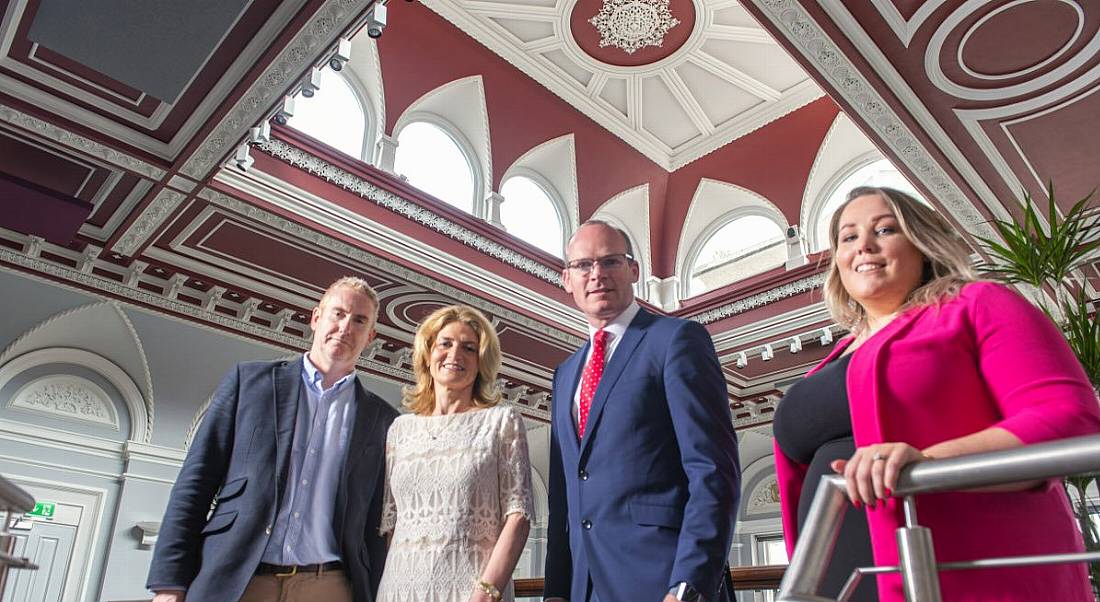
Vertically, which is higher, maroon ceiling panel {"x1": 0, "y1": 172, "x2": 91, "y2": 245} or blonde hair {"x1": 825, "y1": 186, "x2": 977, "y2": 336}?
maroon ceiling panel {"x1": 0, "y1": 172, "x2": 91, "y2": 245}

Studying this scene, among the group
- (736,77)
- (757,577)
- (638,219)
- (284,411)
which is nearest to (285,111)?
(284,411)

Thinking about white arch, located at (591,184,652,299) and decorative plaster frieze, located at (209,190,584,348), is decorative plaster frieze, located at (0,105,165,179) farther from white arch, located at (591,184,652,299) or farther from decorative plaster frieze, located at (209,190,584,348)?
white arch, located at (591,184,652,299)

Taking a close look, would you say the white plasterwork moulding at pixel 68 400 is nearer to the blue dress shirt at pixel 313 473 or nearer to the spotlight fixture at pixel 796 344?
the blue dress shirt at pixel 313 473

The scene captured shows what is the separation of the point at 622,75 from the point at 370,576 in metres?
7.83

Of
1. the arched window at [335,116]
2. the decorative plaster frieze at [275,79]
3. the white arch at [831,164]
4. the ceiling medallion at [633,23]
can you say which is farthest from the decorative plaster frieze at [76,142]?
the white arch at [831,164]

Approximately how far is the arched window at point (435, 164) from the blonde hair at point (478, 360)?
6074 mm

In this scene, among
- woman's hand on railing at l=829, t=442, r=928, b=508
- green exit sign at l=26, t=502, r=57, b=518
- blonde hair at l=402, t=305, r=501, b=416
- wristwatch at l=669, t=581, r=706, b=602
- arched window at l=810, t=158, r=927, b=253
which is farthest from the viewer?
arched window at l=810, t=158, r=927, b=253

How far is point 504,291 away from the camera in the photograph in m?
8.61

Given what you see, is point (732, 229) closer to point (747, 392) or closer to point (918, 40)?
point (747, 392)

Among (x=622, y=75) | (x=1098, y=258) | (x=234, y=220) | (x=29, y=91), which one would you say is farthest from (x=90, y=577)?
(x=1098, y=258)

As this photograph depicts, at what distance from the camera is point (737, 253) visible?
10227 millimetres

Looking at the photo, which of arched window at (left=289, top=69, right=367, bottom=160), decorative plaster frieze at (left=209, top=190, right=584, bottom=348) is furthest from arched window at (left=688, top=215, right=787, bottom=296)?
arched window at (left=289, top=69, right=367, bottom=160)

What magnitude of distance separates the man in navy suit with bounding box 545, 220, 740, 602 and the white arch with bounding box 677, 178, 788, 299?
8350 millimetres

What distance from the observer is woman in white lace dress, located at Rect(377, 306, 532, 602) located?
75.5 inches
